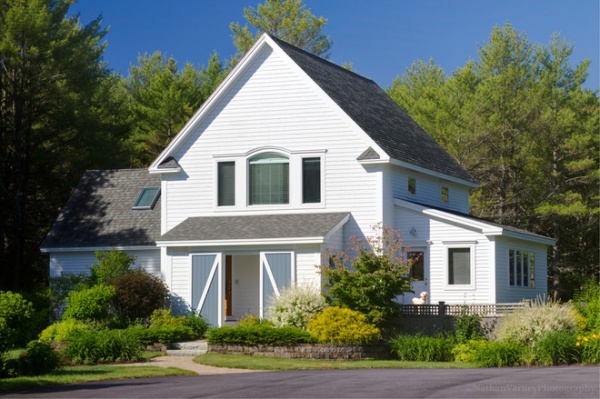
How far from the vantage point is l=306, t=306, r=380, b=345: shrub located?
29438mm

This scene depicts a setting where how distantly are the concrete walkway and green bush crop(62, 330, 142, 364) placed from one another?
701mm

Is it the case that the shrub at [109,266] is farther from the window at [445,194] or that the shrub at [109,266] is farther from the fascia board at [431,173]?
the window at [445,194]

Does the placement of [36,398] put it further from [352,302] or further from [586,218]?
[586,218]

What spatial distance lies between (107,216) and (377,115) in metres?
11.9

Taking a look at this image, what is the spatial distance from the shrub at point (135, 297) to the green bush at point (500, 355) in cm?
1298

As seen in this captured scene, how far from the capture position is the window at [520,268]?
121 feet

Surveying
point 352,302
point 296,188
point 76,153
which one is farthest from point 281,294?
point 76,153

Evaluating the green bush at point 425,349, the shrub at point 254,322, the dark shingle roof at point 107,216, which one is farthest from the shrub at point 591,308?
the dark shingle roof at point 107,216

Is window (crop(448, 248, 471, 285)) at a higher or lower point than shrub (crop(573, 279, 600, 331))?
higher

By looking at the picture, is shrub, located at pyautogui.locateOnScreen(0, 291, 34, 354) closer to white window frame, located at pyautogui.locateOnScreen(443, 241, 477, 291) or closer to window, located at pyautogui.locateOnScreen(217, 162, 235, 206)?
window, located at pyautogui.locateOnScreen(217, 162, 235, 206)

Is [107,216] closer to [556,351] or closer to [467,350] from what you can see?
[467,350]

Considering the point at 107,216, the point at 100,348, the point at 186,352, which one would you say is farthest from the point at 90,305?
the point at 107,216

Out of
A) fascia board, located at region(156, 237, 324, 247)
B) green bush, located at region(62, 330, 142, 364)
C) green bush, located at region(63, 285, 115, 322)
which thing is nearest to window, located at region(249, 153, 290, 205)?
fascia board, located at region(156, 237, 324, 247)

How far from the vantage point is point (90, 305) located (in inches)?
1335
